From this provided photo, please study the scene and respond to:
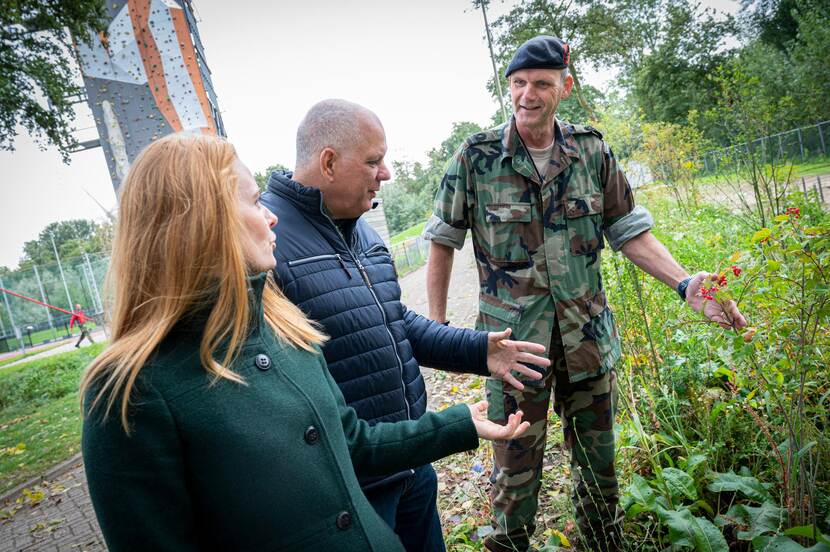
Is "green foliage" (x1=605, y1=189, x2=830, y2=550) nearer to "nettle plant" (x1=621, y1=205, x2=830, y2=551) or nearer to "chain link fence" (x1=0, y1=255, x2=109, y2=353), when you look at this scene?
"nettle plant" (x1=621, y1=205, x2=830, y2=551)

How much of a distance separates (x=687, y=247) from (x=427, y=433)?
4625mm

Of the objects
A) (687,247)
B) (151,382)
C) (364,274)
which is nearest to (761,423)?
(364,274)

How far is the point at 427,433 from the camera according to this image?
1.36m

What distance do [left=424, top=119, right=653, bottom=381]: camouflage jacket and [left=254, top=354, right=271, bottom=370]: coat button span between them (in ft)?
4.42

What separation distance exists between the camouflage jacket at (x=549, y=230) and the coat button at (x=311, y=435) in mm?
1306

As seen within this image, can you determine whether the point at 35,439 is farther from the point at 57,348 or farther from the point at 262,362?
the point at 57,348

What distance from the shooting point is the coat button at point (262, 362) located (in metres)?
1.12

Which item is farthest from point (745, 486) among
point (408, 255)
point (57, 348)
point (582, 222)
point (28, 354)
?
point (57, 348)

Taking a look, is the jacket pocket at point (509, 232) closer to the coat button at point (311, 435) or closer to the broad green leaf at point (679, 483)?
the broad green leaf at point (679, 483)

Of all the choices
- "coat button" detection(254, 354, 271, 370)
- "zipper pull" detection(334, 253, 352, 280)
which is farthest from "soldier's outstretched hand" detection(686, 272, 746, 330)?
"coat button" detection(254, 354, 271, 370)

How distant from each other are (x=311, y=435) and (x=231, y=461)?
0.59ft

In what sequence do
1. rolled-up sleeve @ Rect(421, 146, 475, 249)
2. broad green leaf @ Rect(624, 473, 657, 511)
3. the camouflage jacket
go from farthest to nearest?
1. rolled-up sleeve @ Rect(421, 146, 475, 249)
2. the camouflage jacket
3. broad green leaf @ Rect(624, 473, 657, 511)

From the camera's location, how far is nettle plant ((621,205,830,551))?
1.57 m

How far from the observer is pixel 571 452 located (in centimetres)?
231
